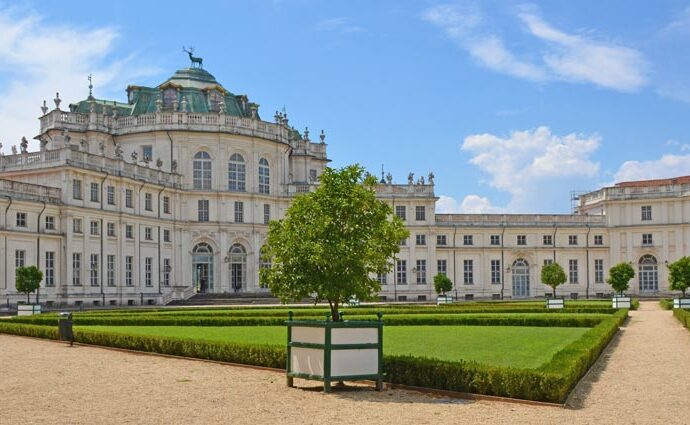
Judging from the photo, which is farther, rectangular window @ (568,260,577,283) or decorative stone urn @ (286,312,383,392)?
rectangular window @ (568,260,577,283)

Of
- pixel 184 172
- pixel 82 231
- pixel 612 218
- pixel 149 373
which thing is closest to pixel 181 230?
pixel 184 172

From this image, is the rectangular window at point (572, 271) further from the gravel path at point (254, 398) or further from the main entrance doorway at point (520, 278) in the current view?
the gravel path at point (254, 398)

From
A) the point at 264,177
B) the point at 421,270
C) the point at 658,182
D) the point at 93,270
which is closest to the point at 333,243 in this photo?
the point at 93,270

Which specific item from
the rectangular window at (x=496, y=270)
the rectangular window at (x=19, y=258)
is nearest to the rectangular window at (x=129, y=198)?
the rectangular window at (x=19, y=258)

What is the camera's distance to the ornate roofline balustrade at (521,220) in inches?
2990

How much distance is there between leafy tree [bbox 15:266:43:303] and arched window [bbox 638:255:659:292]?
168ft

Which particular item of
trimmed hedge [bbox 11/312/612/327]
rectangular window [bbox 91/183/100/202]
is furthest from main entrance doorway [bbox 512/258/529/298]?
trimmed hedge [bbox 11/312/612/327]

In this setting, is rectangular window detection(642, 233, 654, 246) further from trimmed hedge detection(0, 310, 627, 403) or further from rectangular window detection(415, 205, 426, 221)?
trimmed hedge detection(0, 310, 627, 403)

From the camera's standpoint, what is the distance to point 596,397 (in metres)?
14.9

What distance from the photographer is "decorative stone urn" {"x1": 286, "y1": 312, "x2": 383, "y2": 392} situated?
51.1 ft

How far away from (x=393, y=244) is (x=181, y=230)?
48.4 metres

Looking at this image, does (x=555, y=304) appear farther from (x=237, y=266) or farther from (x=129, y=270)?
(x=237, y=266)

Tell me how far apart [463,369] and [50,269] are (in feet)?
137

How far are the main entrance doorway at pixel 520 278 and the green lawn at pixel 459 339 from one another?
45.4 metres
